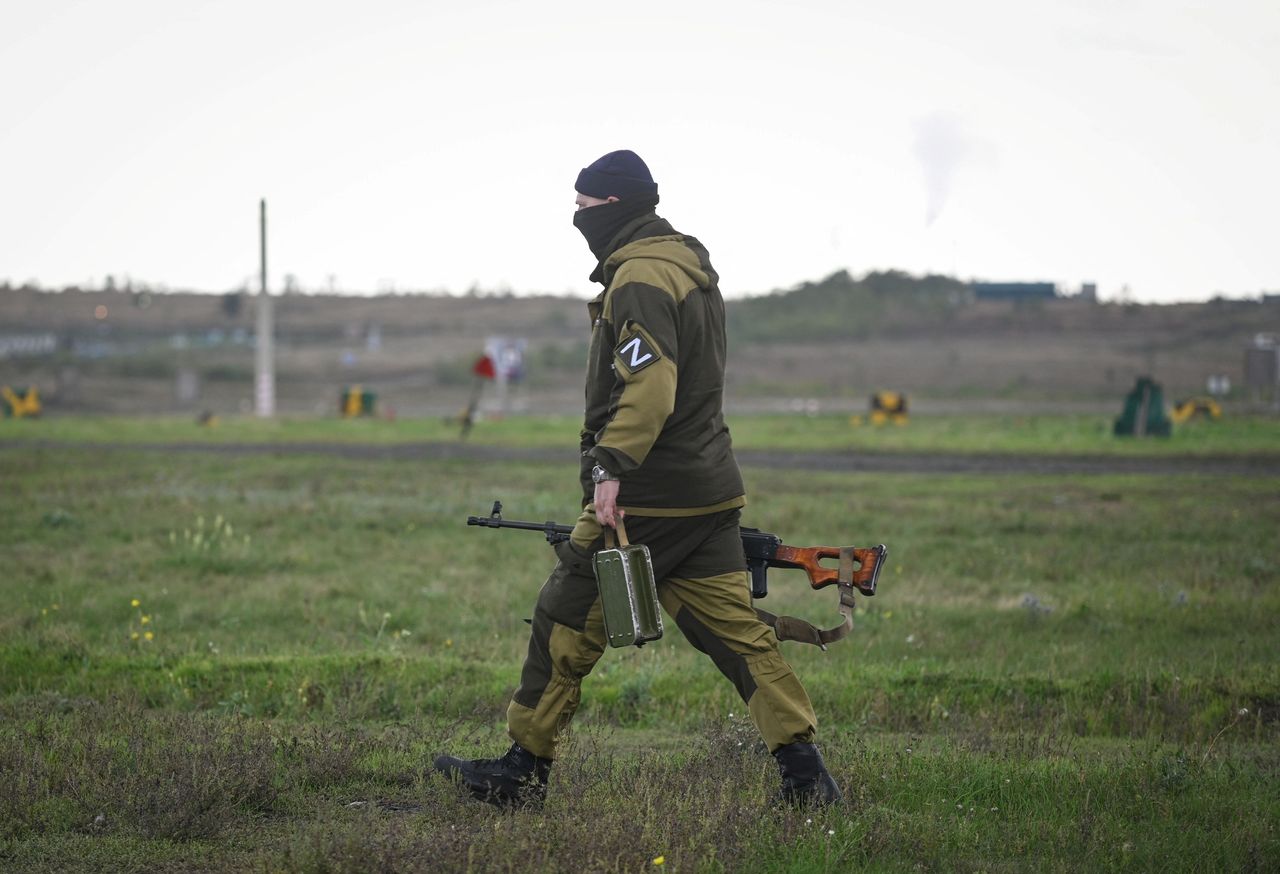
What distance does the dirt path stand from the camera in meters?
24.2

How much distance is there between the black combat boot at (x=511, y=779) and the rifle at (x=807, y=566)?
2.75ft

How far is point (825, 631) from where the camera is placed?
5383mm

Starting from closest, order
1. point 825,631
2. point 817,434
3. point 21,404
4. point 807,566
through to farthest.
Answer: point 825,631 < point 807,566 < point 817,434 < point 21,404

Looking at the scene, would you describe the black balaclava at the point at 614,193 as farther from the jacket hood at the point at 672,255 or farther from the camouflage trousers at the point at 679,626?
the camouflage trousers at the point at 679,626

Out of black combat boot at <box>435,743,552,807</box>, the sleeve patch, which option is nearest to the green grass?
black combat boot at <box>435,743,552,807</box>

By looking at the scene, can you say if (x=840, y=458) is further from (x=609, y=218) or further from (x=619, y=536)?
(x=619, y=536)

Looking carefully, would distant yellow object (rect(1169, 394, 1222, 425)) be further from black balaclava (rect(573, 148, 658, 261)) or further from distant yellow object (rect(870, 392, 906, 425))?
black balaclava (rect(573, 148, 658, 261))

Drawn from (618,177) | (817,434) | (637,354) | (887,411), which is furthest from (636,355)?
(887,411)

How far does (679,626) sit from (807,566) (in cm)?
63

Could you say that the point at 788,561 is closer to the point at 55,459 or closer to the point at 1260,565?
the point at 1260,565

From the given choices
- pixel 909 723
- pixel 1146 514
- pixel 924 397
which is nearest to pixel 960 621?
pixel 909 723

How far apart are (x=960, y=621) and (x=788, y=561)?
5.10 meters

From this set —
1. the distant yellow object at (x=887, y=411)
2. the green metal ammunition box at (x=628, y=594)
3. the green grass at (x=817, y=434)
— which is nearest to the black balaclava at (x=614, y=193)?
the green metal ammunition box at (x=628, y=594)

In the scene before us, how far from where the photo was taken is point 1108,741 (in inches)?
284
